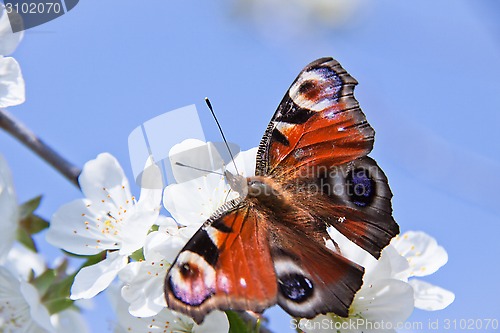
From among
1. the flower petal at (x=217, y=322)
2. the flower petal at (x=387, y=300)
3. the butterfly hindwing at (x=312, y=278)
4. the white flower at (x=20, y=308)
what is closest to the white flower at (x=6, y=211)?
the white flower at (x=20, y=308)

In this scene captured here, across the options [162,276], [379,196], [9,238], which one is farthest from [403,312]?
[9,238]

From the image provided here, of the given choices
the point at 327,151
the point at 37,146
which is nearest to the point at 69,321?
the point at 37,146

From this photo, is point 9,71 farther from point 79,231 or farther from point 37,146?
point 79,231

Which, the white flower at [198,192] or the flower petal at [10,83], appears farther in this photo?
the flower petal at [10,83]

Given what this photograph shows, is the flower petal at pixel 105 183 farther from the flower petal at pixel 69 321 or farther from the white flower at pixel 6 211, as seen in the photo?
the flower petal at pixel 69 321

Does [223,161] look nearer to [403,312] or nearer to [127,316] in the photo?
[127,316]

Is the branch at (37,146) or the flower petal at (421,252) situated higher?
the flower petal at (421,252)

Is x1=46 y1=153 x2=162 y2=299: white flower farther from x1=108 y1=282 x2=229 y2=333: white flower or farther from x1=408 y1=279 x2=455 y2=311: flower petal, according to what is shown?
x1=408 y1=279 x2=455 y2=311: flower petal
